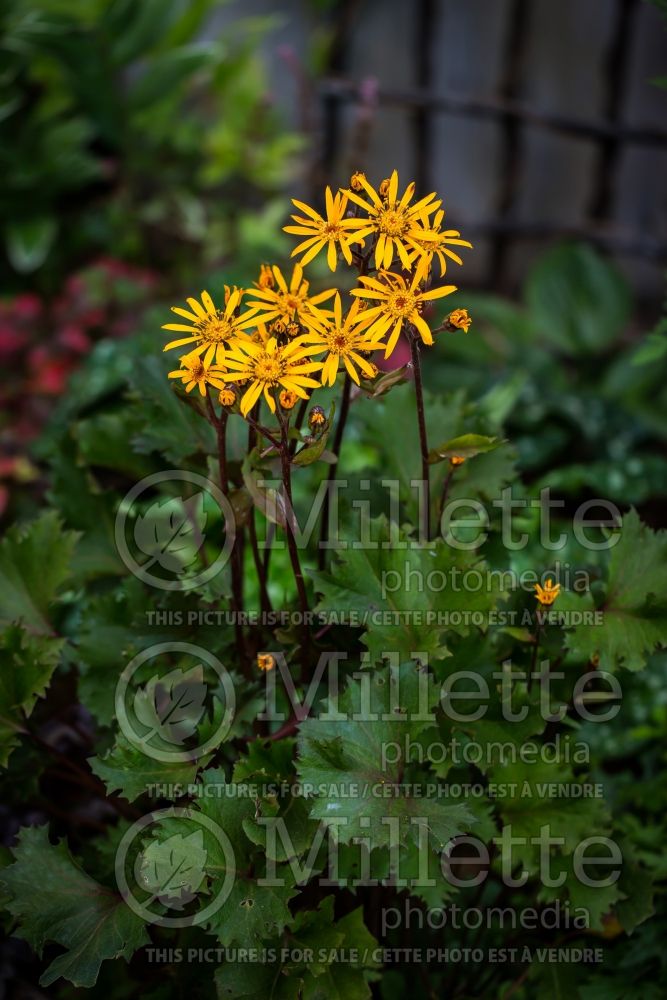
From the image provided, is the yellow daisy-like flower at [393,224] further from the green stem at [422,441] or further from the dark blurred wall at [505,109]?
the dark blurred wall at [505,109]

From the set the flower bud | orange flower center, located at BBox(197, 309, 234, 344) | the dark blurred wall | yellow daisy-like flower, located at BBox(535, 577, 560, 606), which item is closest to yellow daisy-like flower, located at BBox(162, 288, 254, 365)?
orange flower center, located at BBox(197, 309, 234, 344)

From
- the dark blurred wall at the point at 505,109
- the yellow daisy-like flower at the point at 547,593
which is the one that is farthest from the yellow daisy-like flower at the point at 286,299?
the dark blurred wall at the point at 505,109

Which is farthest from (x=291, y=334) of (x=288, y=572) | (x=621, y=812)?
(x=621, y=812)

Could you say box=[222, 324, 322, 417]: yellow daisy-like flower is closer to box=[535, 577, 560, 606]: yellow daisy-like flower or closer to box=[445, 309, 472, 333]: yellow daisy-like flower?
box=[445, 309, 472, 333]: yellow daisy-like flower

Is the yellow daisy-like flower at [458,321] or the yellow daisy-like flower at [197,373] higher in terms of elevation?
the yellow daisy-like flower at [458,321]

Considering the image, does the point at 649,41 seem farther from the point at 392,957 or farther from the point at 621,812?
the point at 392,957

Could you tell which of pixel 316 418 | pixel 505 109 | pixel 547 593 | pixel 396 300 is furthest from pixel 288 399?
pixel 505 109

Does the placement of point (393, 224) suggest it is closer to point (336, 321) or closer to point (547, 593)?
point (336, 321)
